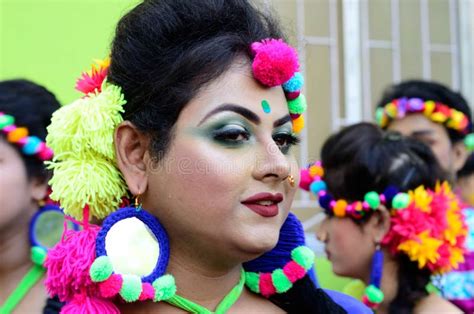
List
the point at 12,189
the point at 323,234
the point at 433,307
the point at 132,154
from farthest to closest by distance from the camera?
the point at 323,234 → the point at 433,307 → the point at 12,189 → the point at 132,154

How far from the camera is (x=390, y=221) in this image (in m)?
3.23

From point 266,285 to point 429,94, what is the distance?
9.69 ft

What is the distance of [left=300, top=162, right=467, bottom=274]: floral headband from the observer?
10.3 ft

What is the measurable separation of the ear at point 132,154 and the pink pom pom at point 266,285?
502 millimetres

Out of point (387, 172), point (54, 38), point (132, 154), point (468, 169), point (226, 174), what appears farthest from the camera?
point (468, 169)

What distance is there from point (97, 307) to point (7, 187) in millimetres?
1290

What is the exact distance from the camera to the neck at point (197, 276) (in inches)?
76.5

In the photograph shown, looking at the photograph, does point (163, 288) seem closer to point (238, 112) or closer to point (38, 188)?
point (238, 112)

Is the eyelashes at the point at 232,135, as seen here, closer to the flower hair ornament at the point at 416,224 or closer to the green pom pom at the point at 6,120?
the flower hair ornament at the point at 416,224

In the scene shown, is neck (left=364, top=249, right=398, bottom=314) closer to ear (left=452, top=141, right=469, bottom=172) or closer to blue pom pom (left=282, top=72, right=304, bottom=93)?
blue pom pom (left=282, top=72, right=304, bottom=93)

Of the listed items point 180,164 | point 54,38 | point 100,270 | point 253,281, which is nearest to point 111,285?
point 100,270

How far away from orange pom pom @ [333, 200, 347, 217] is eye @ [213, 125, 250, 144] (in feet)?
4.93

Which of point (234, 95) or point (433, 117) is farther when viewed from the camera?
point (433, 117)

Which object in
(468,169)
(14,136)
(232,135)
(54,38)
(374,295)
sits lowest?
(468,169)
